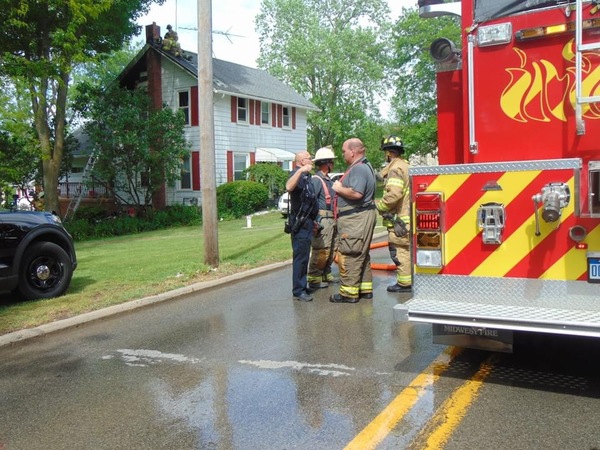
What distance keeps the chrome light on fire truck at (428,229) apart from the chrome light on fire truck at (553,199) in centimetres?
69

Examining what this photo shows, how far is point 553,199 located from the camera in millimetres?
3711

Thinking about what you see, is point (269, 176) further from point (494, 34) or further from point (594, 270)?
point (594, 270)

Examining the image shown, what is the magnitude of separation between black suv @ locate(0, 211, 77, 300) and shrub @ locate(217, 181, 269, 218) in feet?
54.0

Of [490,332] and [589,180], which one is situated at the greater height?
[589,180]

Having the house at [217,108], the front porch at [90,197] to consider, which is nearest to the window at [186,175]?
the house at [217,108]

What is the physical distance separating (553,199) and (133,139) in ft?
67.3

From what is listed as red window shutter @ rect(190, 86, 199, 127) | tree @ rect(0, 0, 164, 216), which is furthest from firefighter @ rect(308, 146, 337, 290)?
red window shutter @ rect(190, 86, 199, 127)

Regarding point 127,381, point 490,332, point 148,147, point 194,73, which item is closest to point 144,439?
point 127,381

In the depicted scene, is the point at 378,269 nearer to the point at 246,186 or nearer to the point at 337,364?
the point at 337,364

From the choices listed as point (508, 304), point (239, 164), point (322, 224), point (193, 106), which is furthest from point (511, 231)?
point (239, 164)

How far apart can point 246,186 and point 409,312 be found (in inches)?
819

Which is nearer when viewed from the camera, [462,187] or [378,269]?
[462,187]

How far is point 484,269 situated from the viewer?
13.5 ft

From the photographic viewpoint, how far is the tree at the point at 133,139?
2272 cm
